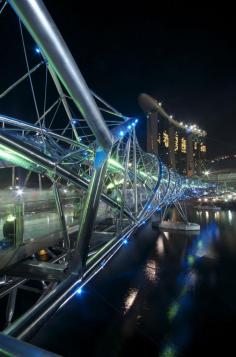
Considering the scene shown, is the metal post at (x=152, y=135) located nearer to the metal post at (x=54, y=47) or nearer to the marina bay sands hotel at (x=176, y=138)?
the marina bay sands hotel at (x=176, y=138)

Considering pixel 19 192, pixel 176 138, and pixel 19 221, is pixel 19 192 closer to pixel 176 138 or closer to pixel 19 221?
pixel 19 221

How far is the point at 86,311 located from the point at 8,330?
10.4 m

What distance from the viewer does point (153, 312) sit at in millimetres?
10930

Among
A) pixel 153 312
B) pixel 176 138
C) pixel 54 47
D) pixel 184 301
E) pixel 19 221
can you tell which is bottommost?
pixel 184 301

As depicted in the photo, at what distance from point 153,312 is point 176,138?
131m

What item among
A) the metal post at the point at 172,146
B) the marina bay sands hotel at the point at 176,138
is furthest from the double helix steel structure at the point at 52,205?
the marina bay sands hotel at the point at 176,138

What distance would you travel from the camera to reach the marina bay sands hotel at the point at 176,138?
112 metres

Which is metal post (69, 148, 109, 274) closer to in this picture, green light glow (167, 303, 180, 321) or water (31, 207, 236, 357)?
water (31, 207, 236, 357)

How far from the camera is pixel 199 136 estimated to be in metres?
128

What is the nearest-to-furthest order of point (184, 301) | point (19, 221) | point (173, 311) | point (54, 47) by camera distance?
point (54, 47)
point (19, 221)
point (173, 311)
point (184, 301)

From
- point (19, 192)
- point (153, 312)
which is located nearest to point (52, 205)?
point (19, 192)

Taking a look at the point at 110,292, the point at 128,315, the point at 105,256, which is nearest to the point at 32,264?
the point at 105,256

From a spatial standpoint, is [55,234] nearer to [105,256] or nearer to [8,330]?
[105,256]

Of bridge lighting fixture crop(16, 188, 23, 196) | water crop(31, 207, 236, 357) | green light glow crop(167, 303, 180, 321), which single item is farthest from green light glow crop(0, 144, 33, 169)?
green light glow crop(167, 303, 180, 321)
